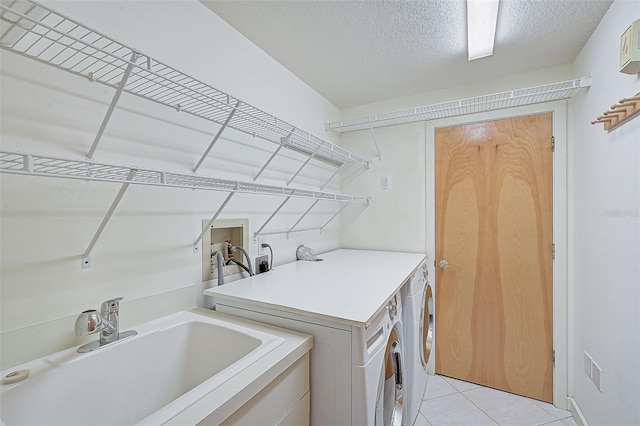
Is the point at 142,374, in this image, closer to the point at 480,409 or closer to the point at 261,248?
the point at 261,248

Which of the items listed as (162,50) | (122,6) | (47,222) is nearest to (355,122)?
(162,50)

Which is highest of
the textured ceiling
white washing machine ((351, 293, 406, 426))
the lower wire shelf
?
the textured ceiling

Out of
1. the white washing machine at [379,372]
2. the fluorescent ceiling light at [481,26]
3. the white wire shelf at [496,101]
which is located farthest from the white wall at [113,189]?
the fluorescent ceiling light at [481,26]

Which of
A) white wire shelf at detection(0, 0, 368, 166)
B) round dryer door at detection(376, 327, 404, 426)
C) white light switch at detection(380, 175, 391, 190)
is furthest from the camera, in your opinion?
white light switch at detection(380, 175, 391, 190)

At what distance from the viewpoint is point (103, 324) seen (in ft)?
3.18

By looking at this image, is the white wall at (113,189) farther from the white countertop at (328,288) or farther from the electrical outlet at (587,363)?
the electrical outlet at (587,363)

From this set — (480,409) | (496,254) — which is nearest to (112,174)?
(496,254)

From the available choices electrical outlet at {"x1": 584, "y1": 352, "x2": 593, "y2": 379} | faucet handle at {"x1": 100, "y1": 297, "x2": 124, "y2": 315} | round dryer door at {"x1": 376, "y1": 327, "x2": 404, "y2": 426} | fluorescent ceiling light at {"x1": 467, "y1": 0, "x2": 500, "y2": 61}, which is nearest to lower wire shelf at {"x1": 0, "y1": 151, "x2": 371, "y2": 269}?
faucet handle at {"x1": 100, "y1": 297, "x2": 124, "y2": 315}

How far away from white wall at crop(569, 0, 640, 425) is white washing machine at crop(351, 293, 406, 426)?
40.8 inches

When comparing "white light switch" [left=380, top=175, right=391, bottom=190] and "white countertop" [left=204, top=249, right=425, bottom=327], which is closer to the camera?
"white countertop" [left=204, top=249, right=425, bottom=327]

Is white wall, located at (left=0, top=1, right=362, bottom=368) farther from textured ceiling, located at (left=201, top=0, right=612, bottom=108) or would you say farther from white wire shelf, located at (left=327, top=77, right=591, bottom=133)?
white wire shelf, located at (left=327, top=77, right=591, bottom=133)

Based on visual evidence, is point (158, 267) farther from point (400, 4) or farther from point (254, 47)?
point (400, 4)

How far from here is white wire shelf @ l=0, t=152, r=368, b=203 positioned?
2.16ft

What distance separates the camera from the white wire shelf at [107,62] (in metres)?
0.77
